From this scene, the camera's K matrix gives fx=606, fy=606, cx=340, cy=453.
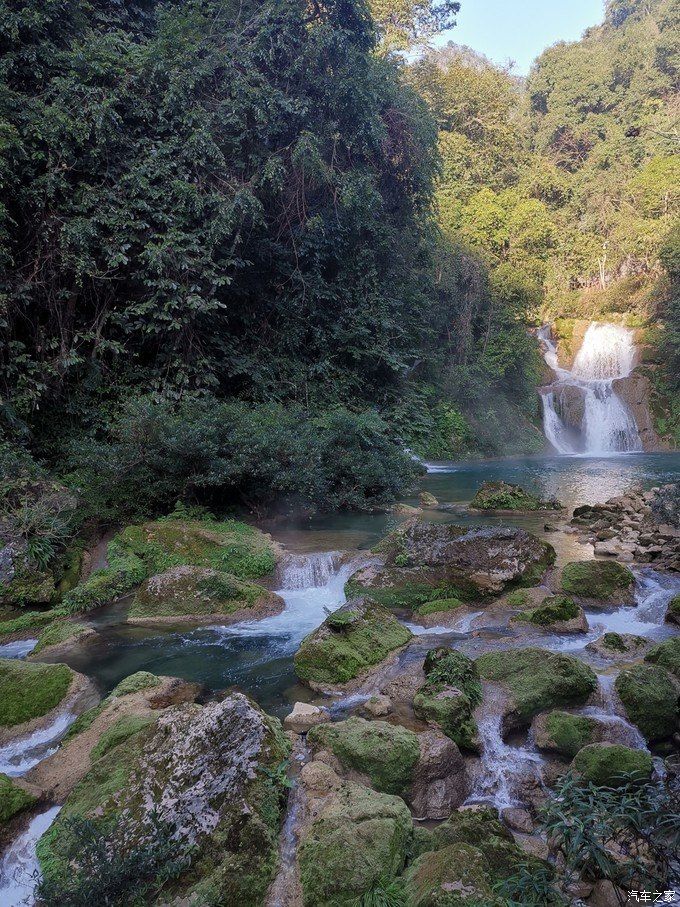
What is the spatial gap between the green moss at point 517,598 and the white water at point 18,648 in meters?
5.38

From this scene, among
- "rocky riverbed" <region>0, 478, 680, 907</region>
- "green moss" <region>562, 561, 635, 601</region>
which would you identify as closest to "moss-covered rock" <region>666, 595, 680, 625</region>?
"rocky riverbed" <region>0, 478, 680, 907</region>

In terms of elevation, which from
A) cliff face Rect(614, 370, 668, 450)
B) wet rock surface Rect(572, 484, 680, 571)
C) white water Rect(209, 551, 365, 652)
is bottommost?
white water Rect(209, 551, 365, 652)

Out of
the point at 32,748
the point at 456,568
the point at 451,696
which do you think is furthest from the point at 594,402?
the point at 32,748

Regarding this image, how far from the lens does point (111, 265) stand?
11.0 m

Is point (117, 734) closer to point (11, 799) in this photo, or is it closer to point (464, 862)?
point (11, 799)

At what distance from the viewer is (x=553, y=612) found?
644 cm

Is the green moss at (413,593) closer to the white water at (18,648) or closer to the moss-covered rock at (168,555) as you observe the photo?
the moss-covered rock at (168,555)

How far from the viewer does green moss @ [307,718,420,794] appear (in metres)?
3.98

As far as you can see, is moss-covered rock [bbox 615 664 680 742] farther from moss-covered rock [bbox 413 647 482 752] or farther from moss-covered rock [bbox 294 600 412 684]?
moss-covered rock [bbox 294 600 412 684]

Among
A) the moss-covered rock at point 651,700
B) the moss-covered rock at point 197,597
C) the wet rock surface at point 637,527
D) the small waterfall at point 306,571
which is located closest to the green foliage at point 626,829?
the moss-covered rock at point 651,700

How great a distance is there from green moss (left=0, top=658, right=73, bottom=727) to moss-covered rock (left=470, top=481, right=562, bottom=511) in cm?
876

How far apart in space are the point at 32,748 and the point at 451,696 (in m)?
3.33

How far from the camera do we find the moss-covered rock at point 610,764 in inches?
147

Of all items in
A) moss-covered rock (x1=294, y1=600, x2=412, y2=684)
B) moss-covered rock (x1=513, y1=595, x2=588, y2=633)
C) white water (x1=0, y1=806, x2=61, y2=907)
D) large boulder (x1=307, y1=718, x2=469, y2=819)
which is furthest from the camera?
moss-covered rock (x1=513, y1=595, x2=588, y2=633)
